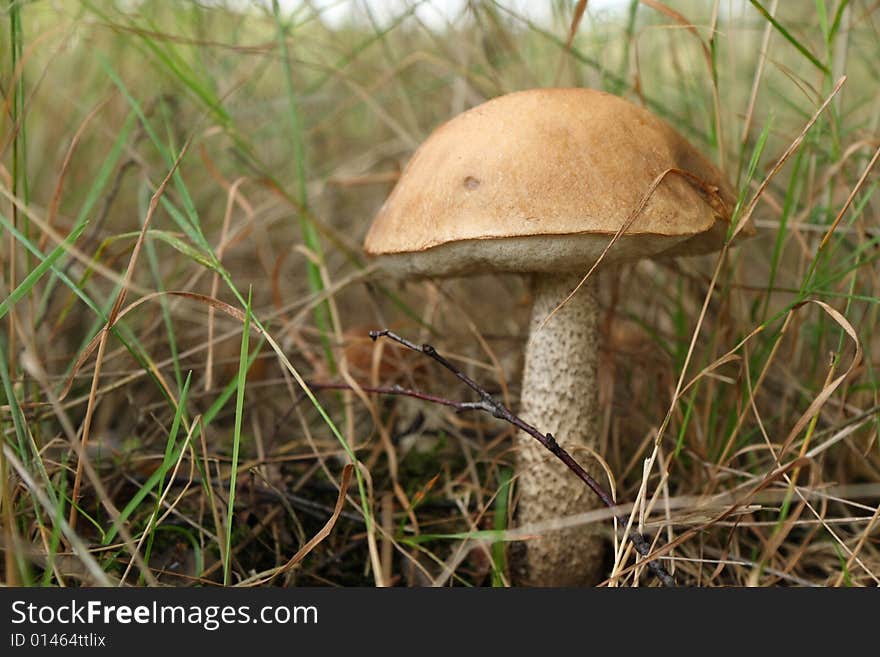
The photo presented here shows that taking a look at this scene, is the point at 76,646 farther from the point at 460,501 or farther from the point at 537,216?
the point at 537,216

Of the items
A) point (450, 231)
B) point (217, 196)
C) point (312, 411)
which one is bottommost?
point (312, 411)

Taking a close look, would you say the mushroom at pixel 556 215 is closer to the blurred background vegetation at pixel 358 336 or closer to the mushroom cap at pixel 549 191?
the mushroom cap at pixel 549 191

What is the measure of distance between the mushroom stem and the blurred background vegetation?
10 cm

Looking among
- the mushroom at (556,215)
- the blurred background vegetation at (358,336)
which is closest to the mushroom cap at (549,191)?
the mushroom at (556,215)

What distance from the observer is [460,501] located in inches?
58.9

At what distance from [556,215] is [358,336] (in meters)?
1.09

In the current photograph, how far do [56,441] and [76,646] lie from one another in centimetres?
47

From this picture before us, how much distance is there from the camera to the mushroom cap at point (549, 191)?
3.53 ft

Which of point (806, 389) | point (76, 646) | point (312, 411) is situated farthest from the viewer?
point (312, 411)

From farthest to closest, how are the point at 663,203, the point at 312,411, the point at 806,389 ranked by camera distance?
1. the point at 312,411
2. the point at 806,389
3. the point at 663,203

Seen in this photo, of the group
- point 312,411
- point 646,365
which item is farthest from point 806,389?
point 312,411

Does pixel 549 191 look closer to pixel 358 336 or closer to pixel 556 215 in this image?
pixel 556 215

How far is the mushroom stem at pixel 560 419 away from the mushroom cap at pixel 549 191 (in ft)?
0.59

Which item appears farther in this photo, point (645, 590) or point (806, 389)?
point (806, 389)
